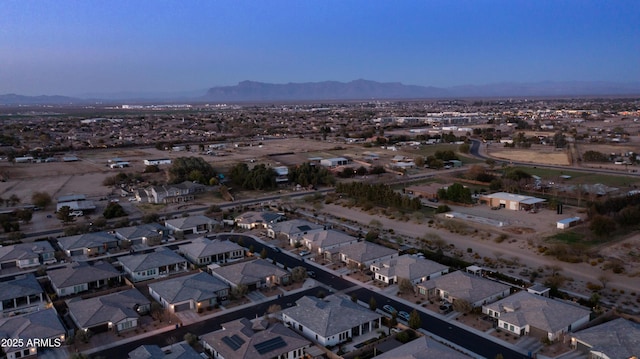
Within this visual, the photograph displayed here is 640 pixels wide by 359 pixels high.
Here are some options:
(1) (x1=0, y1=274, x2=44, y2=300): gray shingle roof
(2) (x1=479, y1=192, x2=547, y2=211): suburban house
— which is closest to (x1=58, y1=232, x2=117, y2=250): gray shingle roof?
(1) (x1=0, y1=274, x2=44, y2=300): gray shingle roof

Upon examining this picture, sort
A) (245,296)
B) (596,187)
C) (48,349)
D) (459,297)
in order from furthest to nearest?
(596,187) → (245,296) → (459,297) → (48,349)

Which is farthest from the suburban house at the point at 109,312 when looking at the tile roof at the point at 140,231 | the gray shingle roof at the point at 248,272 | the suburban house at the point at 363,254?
the suburban house at the point at 363,254

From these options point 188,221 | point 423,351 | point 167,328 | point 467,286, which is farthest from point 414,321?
point 188,221

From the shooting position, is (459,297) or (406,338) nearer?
(406,338)

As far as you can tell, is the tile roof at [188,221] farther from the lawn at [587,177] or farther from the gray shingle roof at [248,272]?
the lawn at [587,177]

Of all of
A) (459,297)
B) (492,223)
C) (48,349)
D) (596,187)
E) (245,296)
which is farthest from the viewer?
(596,187)

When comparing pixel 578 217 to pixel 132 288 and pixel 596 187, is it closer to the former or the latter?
pixel 596 187

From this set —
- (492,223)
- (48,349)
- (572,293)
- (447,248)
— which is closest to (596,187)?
(492,223)
